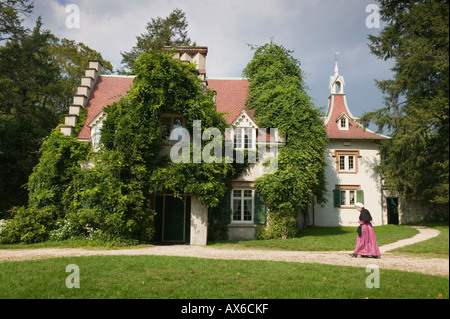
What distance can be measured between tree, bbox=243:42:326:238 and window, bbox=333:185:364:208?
6.81 meters

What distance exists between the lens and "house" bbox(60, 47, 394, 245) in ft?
51.8

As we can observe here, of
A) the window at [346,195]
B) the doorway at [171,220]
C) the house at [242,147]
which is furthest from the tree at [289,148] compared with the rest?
the window at [346,195]

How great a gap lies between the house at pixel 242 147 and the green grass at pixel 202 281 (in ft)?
21.6

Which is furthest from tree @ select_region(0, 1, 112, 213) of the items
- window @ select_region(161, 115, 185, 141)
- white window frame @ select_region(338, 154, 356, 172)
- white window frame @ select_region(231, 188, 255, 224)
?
white window frame @ select_region(338, 154, 356, 172)

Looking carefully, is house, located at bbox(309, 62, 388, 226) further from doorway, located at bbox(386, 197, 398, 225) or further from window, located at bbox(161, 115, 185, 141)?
window, located at bbox(161, 115, 185, 141)

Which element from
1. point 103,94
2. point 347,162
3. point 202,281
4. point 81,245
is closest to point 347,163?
point 347,162

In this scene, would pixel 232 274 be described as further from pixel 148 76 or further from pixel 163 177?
pixel 148 76

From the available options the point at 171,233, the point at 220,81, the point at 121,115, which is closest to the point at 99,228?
the point at 171,233

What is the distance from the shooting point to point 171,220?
621 inches

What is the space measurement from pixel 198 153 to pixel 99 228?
599cm

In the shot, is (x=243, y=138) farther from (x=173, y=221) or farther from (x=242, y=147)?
(x=173, y=221)

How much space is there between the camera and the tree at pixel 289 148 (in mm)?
16109

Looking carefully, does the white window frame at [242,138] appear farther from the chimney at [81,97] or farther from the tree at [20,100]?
the tree at [20,100]

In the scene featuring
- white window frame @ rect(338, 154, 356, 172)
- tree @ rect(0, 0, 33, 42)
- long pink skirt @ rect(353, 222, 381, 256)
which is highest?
tree @ rect(0, 0, 33, 42)
